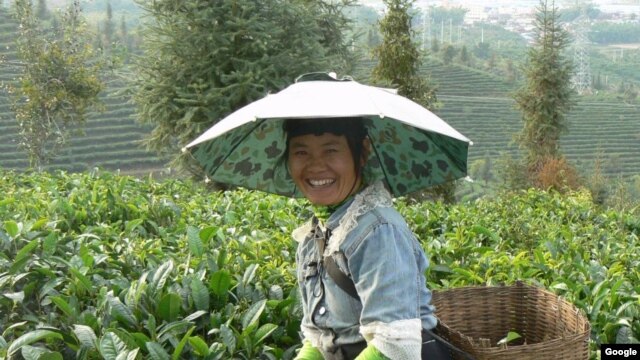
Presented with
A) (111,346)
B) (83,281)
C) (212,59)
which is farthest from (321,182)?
(212,59)

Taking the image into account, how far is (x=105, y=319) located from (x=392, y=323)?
4.35 ft

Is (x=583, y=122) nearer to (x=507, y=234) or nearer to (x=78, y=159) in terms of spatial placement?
(x=78, y=159)

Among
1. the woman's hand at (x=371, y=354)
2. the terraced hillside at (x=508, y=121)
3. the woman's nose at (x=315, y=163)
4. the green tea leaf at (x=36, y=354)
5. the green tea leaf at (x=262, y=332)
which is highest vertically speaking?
the woman's nose at (x=315, y=163)

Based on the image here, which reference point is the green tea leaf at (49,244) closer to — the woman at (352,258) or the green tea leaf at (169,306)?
the green tea leaf at (169,306)

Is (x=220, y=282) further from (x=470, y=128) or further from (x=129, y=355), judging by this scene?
(x=470, y=128)

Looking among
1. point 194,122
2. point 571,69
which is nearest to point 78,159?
point 571,69

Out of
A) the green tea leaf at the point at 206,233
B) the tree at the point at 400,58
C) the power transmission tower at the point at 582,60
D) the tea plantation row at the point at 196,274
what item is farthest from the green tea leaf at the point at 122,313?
the power transmission tower at the point at 582,60

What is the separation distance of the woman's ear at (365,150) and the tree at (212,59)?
9.97 m

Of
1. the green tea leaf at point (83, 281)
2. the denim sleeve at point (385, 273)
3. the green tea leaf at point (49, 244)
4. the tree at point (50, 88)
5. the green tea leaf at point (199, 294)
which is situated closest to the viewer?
the denim sleeve at point (385, 273)

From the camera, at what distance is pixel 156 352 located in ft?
8.42

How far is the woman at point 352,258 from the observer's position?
1938mm

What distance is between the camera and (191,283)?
118 inches

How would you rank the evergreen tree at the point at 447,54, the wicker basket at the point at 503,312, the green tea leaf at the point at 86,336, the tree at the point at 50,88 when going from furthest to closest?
the evergreen tree at the point at 447,54 → the tree at the point at 50,88 → the green tea leaf at the point at 86,336 → the wicker basket at the point at 503,312

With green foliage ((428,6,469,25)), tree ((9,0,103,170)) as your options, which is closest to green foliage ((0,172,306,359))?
tree ((9,0,103,170))
